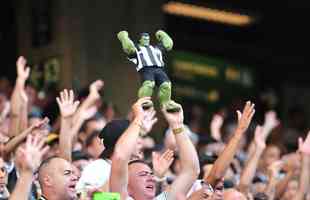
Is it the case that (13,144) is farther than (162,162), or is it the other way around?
(13,144)

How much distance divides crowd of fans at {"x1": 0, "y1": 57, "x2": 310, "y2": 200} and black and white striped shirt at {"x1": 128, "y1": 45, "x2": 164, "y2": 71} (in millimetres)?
278

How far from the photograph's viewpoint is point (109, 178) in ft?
26.1

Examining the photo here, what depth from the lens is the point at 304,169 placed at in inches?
400

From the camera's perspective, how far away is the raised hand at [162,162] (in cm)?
916

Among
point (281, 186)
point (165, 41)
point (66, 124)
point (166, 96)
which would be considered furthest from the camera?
point (281, 186)

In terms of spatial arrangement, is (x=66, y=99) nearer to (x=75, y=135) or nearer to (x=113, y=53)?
(x=75, y=135)

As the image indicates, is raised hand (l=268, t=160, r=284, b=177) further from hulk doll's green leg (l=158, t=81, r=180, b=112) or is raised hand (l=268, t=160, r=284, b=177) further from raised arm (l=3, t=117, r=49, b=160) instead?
hulk doll's green leg (l=158, t=81, r=180, b=112)

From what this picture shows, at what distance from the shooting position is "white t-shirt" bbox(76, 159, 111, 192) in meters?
8.42

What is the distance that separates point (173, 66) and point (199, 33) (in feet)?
3.94

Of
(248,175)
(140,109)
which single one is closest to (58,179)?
(140,109)

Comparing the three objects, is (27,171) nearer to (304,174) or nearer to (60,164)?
(60,164)

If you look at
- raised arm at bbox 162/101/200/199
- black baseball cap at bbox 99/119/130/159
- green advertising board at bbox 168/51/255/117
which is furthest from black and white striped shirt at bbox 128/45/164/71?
green advertising board at bbox 168/51/255/117

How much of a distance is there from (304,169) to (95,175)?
2.39 meters

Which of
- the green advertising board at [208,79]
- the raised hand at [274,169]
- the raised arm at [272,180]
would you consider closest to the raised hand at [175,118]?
the raised arm at [272,180]
